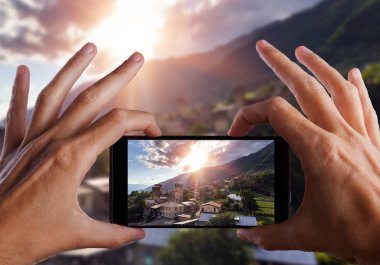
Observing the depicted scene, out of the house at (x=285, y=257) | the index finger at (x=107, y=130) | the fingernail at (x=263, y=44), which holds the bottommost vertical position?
the house at (x=285, y=257)

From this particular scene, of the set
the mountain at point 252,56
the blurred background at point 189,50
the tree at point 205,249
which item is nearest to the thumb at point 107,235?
the blurred background at point 189,50

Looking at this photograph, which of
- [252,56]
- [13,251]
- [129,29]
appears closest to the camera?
[13,251]

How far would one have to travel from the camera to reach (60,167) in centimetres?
42

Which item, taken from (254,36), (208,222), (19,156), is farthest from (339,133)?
(254,36)

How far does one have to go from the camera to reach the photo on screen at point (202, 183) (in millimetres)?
561

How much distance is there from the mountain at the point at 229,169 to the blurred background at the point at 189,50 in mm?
5703

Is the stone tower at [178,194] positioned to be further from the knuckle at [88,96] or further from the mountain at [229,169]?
the knuckle at [88,96]

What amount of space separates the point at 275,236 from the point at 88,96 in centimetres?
21

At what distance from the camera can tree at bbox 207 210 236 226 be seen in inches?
22.0

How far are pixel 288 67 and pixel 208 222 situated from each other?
190mm

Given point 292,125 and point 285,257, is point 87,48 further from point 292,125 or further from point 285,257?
point 285,257

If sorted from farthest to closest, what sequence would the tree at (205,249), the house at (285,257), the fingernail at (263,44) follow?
the tree at (205,249) → the house at (285,257) → the fingernail at (263,44)

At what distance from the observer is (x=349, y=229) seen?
0.43 meters

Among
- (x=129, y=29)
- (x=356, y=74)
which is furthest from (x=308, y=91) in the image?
(x=129, y=29)
